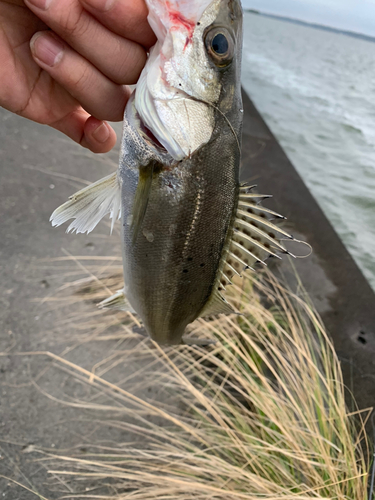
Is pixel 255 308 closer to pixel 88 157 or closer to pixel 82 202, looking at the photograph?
pixel 82 202

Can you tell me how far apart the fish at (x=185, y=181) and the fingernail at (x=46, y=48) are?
12.1 inches

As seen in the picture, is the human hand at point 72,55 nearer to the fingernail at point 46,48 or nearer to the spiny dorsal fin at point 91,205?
the fingernail at point 46,48

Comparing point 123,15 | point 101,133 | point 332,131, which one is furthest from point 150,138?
point 332,131

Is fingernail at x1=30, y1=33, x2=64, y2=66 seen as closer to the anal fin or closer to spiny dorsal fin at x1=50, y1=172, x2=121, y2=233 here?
spiny dorsal fin at x1=50, y1=172, x2=121, y2=233

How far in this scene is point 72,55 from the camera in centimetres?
120

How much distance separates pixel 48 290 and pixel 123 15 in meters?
2.80

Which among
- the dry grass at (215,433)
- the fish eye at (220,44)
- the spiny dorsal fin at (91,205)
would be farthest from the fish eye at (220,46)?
the dry grass at (215,433)

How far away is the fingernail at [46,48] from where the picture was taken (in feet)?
3.83

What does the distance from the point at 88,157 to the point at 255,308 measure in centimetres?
361

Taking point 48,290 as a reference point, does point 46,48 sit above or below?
Result: above

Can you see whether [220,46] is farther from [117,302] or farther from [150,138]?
[117,302]

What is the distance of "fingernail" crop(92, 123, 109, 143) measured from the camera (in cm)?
164

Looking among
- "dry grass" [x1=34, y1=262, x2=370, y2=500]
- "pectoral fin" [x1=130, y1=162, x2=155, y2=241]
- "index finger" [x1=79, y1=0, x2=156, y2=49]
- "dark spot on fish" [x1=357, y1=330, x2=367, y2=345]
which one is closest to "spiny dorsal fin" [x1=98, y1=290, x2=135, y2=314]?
"pectoral fin" [x1=130, y1=162, x2=155, y2=241]

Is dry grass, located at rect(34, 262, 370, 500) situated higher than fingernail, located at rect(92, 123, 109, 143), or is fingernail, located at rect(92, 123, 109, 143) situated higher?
fingernail, located at rect(92, 123, 109, 143)
